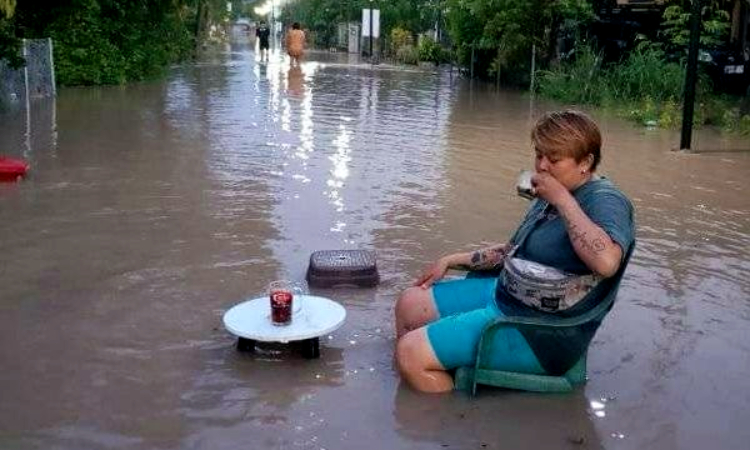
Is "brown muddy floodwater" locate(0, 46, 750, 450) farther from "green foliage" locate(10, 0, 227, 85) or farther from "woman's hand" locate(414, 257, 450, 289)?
"green foliage" locate(10, 0, 227, 85)

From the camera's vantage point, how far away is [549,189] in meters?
3.79

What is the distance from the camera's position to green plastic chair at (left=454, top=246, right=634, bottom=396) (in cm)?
395

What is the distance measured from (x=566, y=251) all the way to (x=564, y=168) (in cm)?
33

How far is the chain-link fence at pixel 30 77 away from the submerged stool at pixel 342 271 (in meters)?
10.6

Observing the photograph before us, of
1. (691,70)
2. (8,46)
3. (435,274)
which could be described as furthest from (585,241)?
(8,46)

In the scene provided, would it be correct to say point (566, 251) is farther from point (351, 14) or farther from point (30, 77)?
point (351, 14)

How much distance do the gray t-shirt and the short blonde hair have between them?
161 millimetres

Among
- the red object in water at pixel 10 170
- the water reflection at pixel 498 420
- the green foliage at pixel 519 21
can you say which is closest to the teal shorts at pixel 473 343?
the water reflection at pixel 498 420

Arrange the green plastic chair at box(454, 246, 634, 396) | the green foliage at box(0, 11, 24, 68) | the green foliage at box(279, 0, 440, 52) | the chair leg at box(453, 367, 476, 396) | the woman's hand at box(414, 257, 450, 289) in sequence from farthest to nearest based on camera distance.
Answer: the green foliage at box(279, 0, 440, 52), the green foliage at box(0, 11, 24, 68), the woman's hand at box(414, 257, 450, 289), the chair leg at box(453, 367, 476, 396), the green plastic chair at box(454, 246, 634, 396)

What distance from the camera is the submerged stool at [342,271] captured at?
5852 mm

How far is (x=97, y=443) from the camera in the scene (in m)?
3.74

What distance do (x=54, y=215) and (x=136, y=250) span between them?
140 cm

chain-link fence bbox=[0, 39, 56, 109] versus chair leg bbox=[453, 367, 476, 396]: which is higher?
chain-link fence bbox=[0, 39, 56, 109]

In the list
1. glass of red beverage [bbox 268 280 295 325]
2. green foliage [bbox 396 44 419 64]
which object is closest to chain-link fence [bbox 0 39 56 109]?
glass of red beverage [bbox 268 280 295 325]
